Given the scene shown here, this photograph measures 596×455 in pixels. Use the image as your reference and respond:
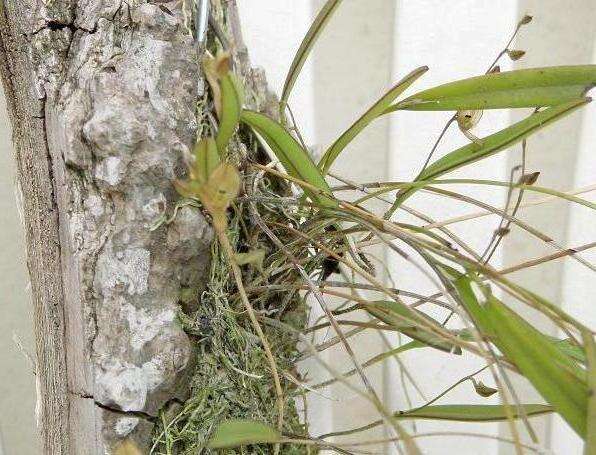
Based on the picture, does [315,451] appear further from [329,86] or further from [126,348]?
[329,86]

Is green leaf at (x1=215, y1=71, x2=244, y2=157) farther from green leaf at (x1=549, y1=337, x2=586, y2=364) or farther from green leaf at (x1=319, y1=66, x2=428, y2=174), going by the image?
green leaf at (x1=549, y1=337, x2=586, y2=364)

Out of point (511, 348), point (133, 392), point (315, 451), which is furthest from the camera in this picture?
point (315, 451)

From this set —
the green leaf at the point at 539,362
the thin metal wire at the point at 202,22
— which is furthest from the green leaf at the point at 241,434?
the thin metal wire at the point at 202,22

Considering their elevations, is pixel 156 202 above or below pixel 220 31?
below

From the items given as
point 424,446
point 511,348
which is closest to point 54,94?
point 511,348

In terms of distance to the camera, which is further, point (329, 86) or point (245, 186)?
point (329, 86)

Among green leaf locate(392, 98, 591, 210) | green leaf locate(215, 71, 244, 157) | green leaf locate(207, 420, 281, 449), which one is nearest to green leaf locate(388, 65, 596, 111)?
green leaf locate(392, 98, 591, 210)

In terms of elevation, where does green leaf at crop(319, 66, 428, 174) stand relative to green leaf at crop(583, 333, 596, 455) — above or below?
above

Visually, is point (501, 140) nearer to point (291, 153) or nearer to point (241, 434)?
point (291, 153)
